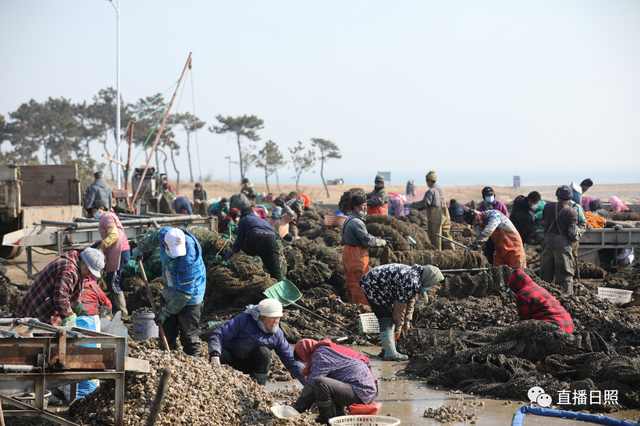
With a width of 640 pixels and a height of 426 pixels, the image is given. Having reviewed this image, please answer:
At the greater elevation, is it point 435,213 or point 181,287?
point 435,213

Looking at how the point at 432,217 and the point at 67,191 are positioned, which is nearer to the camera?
the point at 432,217

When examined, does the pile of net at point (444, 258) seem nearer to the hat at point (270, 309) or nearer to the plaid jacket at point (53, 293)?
the hat at point (270, 309)

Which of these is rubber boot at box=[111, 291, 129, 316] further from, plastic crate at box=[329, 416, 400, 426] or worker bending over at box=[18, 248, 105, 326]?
plastic crate at box=[329, 416, 400, 426]

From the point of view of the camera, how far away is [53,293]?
5.05 metres

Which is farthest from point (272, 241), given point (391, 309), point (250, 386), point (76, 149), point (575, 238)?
point (76, 149)

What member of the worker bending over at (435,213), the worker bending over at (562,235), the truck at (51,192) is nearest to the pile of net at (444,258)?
the worker bending over at (562,235)

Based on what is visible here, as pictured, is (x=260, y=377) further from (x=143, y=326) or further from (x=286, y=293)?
(x=286, y=293)

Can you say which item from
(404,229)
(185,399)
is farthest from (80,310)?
(404,229)

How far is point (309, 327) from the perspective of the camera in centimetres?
783

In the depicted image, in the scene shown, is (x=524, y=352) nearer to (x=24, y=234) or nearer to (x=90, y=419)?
(x=90, y=419)

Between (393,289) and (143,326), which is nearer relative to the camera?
(393,289)

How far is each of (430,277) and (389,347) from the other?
1.01 m

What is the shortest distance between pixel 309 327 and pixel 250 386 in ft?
10.1

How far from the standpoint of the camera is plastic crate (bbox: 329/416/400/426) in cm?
411
